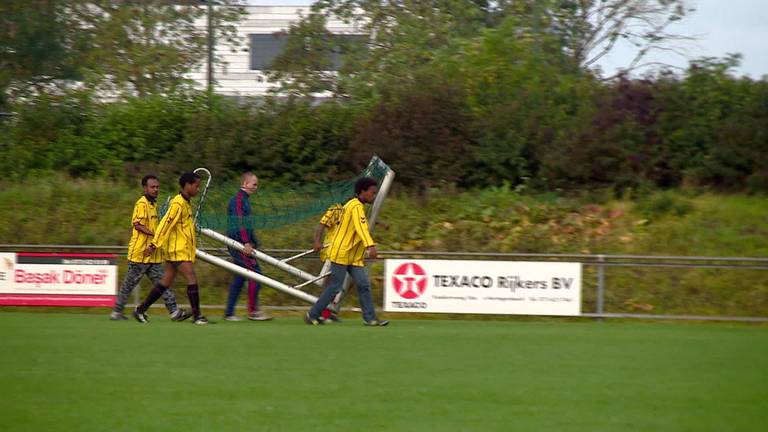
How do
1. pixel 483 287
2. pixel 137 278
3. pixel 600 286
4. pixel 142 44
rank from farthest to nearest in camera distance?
pixel 142 44 < pixel 600 286 < pixel 483 287 < pixel 137 278

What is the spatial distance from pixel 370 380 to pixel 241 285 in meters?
7.27

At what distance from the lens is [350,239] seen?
14828mm

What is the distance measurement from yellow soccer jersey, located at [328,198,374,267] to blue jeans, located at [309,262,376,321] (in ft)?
0.30

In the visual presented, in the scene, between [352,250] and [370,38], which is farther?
[370,38]

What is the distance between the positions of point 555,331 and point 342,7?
2125 cm

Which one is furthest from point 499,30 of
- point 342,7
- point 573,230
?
point 573,230

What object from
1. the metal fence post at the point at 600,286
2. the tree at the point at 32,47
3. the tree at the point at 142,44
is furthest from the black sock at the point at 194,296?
the tree at the point at 142,44

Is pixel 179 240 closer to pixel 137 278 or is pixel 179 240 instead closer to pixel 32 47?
pixel 137 278

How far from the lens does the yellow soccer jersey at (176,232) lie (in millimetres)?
14750

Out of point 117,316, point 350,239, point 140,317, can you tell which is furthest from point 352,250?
point 117,316

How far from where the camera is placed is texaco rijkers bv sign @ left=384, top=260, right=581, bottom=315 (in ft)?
58.6

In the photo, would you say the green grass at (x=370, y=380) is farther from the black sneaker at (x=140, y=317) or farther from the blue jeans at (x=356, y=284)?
the black sneaker at (x=140, y=317)

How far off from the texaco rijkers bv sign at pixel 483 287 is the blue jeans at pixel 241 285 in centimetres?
255

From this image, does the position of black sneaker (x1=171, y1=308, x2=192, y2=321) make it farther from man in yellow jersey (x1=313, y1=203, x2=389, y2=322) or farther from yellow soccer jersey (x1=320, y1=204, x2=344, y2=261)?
yellow soccer jersey (x1=320, y1=204, x2=344, y2=261)
